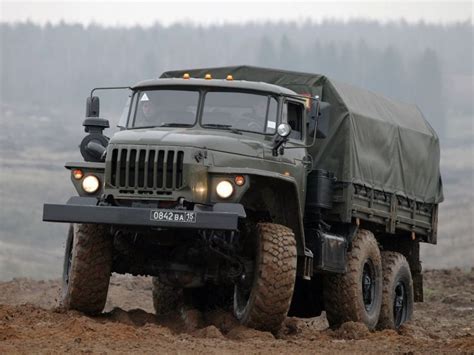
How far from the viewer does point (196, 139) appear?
13.4 m

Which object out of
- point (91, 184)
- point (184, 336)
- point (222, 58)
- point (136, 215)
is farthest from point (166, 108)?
point (222, 58)

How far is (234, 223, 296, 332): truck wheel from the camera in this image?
43.6ft

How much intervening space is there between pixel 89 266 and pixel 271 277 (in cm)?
183

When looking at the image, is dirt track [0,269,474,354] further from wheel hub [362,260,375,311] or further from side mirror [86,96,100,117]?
side mirror [86,96,100,117]

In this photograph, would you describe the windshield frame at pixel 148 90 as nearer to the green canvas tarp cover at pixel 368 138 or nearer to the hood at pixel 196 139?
the hood at pixel 196 139

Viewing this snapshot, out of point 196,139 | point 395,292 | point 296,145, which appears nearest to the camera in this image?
point 196,139

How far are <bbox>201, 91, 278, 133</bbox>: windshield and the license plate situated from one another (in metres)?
1.72

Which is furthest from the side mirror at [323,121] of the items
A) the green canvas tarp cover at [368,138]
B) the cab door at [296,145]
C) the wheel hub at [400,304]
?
the wheel hub at [400,304]

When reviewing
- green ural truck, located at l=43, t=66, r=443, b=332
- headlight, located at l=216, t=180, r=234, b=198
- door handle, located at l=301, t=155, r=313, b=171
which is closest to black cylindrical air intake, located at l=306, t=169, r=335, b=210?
green ural truck, located at l=43, t=66, r=443, b=332

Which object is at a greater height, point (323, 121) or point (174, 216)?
point (323, 121)

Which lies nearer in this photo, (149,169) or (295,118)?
(149,169)

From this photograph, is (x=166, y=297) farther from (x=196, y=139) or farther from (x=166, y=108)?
(x=196, y=139)

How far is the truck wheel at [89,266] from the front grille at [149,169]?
0.80 metres

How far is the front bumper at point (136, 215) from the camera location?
12703 millimetres
